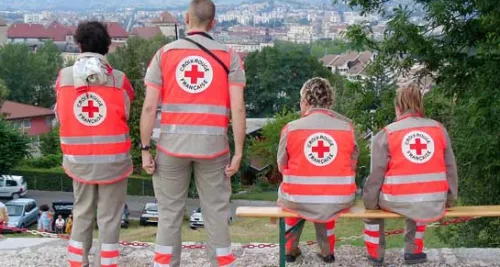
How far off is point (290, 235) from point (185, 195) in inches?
52.8

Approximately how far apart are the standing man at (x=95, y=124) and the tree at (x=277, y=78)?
66.3 meters

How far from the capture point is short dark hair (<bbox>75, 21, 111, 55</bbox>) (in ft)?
18.1

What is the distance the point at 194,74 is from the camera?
17.3ft

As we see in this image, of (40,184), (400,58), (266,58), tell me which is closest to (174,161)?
(400,58)

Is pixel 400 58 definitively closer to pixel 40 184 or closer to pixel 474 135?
pixel 474 135

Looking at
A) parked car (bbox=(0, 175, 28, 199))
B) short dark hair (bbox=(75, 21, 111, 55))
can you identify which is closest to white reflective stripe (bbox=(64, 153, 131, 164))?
short dark hair (bbox=(75, 21, 111, 55))

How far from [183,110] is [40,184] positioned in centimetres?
3915

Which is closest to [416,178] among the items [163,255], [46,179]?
[163,255]

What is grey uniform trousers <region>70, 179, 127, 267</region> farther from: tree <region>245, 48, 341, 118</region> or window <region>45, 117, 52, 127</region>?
tree <region>245, 48, 341, 118</region>

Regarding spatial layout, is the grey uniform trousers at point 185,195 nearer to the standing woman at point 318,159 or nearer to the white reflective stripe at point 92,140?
the white reflective stripe at point 92,140

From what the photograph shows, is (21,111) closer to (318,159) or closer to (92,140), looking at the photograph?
(92,140)

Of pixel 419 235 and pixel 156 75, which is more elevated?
pixel 156 75

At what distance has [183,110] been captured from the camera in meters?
5.26

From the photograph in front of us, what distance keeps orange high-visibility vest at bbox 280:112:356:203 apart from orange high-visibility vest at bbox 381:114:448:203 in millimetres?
333
